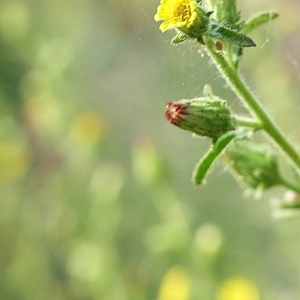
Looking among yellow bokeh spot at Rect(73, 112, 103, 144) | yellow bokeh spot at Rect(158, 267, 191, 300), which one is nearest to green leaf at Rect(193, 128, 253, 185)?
yellow bokeh spot at Rect(158, 267, 191, 300)

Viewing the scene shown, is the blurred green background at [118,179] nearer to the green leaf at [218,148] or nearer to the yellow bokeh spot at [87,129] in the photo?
the yellow bokeh spot at [87,129]

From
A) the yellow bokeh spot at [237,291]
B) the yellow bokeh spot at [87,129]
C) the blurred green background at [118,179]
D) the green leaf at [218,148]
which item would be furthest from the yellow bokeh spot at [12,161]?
the green leaf at [218,148]

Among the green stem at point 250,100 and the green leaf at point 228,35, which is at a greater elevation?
the green leaf at point 228,35

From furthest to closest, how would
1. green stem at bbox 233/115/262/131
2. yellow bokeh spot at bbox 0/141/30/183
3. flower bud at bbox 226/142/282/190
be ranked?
yellow bokeh spot at bbox 0/141/30/183 → flower bud at bbox 226/142/282/190 → green stem at bbox 233/115/262/131

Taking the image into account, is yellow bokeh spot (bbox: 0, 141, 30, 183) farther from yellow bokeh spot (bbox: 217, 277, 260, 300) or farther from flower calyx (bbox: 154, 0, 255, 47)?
flower calyx (bbox: 154, 0, 255, 47)

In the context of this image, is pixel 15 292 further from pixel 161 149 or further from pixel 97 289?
pixel 161 149

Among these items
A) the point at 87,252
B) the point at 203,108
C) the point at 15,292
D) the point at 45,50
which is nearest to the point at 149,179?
the point at 87,252
